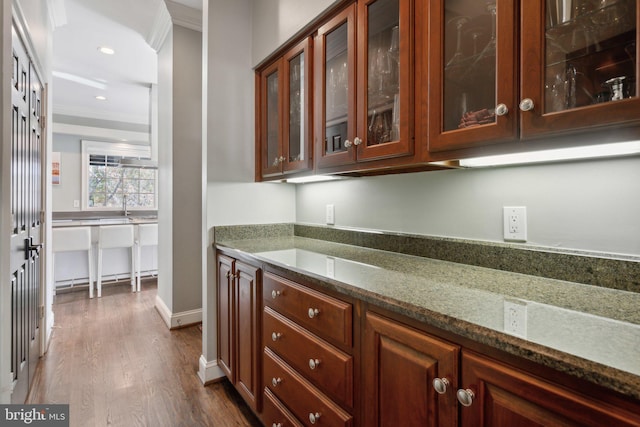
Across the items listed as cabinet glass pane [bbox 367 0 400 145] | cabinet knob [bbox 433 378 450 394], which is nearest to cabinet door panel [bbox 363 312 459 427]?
cabinet knob [bbox 433 378 450 394]

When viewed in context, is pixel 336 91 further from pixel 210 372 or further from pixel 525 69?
pixel 210 372

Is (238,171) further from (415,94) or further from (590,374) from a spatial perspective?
(590,374)

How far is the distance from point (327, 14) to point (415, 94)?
763mm

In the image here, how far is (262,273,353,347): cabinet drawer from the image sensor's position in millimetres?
1067

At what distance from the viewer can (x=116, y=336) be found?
113 inches

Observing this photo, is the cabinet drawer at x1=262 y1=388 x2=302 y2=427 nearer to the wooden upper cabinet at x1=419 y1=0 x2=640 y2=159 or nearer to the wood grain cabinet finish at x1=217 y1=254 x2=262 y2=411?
the wood grain cabinet finish at x1=217 y1=254 x2=262 y2=411

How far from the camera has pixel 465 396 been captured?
2.35ft

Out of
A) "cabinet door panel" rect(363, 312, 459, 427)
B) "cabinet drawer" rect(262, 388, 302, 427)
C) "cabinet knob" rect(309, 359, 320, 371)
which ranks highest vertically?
"cabinet door panel" rect(363, 312, 459, 427)

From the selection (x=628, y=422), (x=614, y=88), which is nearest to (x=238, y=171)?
(x=614, y=88)

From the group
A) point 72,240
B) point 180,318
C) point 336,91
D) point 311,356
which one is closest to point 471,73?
point 336,91

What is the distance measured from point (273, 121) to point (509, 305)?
5.73 ft

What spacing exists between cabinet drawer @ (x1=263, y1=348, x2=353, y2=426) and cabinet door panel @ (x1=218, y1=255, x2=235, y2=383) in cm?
43

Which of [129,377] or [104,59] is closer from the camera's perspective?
[129,377]

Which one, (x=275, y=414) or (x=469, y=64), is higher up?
(x=469, y=64)
